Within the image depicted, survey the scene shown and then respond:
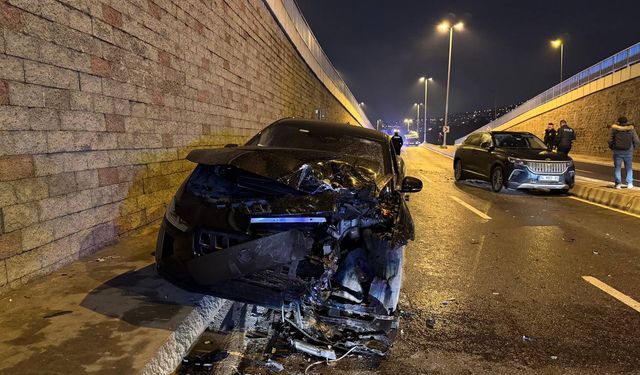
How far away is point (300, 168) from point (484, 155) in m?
10.4

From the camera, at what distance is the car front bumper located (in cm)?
1108

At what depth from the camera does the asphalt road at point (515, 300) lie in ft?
10.4

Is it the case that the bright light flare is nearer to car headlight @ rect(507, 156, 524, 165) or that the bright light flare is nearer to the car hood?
the car hood

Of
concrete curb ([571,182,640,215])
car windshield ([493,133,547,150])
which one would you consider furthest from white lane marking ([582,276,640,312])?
car windshield ([493,133,547,150])

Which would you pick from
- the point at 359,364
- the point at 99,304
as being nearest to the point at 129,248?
the point at 99,304

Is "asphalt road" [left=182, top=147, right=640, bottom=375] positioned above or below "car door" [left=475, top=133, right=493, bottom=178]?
below

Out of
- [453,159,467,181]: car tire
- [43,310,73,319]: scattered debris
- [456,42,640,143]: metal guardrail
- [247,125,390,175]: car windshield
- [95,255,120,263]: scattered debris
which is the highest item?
[456,42,640,143]: metal guardrail

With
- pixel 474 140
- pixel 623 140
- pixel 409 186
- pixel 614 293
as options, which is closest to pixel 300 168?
pixel 409 186

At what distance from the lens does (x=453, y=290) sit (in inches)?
185

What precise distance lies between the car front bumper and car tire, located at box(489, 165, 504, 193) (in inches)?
17.6

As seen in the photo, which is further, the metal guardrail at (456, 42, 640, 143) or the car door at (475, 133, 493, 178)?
the metal guardrail at (456, 42, 640, 143)

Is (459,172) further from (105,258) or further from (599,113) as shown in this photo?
(599,113)

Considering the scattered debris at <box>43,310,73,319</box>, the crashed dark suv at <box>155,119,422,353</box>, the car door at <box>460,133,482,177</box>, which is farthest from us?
the car door at <box>460,133,482,177</box>

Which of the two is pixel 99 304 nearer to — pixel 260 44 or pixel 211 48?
pixel 211 48
